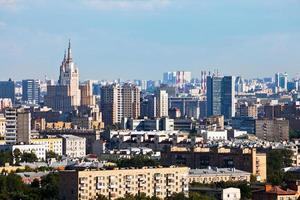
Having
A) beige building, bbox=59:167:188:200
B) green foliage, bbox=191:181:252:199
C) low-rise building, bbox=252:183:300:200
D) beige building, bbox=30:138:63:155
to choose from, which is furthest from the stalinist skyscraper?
low-rise building, bbox=252:183:300:200

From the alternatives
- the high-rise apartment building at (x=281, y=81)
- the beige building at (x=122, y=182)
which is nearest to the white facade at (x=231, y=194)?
the beige building at (x=122, y=182)

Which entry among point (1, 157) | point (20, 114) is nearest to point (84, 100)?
point (20, 114)

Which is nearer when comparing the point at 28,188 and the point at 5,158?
the point at 28,188

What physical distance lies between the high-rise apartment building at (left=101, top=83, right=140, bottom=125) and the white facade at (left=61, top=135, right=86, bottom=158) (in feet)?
87.1

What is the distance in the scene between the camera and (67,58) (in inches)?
4712

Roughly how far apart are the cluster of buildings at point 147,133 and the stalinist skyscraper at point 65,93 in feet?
0.25

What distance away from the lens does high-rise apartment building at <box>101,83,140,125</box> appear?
9500 centimetres

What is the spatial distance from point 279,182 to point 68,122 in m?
44.6

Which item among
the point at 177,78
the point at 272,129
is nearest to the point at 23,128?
the point at 272,129

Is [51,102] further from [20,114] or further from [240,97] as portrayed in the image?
[20,114]

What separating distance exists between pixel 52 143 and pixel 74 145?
1.85 m

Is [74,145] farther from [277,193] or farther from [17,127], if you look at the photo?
[277,193]

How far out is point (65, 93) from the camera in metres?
114

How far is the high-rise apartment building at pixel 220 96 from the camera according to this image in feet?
377
